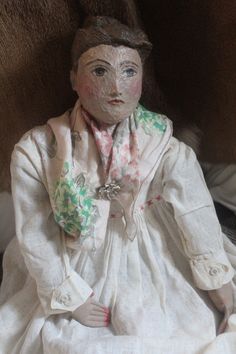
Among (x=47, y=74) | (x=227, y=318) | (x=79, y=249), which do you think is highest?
(x=47, y=74)

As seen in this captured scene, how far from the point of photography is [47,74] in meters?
0.90

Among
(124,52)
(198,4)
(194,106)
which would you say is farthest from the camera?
(194,106)

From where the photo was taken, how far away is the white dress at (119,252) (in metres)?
0.80

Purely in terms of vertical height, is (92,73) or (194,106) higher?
(92,73)

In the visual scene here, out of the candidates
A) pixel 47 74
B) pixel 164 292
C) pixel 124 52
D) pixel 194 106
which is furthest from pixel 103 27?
pixel 164 292

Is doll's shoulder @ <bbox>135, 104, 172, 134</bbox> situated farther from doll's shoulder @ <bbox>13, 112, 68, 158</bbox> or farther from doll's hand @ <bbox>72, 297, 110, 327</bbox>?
doll's hand @ <bbox>72, 297, 110, 327</bbox>

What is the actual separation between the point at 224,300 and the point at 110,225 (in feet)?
0.76

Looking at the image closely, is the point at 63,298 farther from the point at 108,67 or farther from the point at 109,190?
the point at 108,67

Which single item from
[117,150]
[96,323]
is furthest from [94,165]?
[96,323]

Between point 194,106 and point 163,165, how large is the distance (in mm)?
197

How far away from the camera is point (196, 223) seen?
82cm

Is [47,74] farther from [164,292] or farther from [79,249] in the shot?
[164,292]

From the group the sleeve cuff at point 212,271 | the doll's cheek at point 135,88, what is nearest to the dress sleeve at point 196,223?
the sleeve cuff at point 212,271

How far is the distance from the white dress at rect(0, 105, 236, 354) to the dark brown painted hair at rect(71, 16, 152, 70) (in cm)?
11
